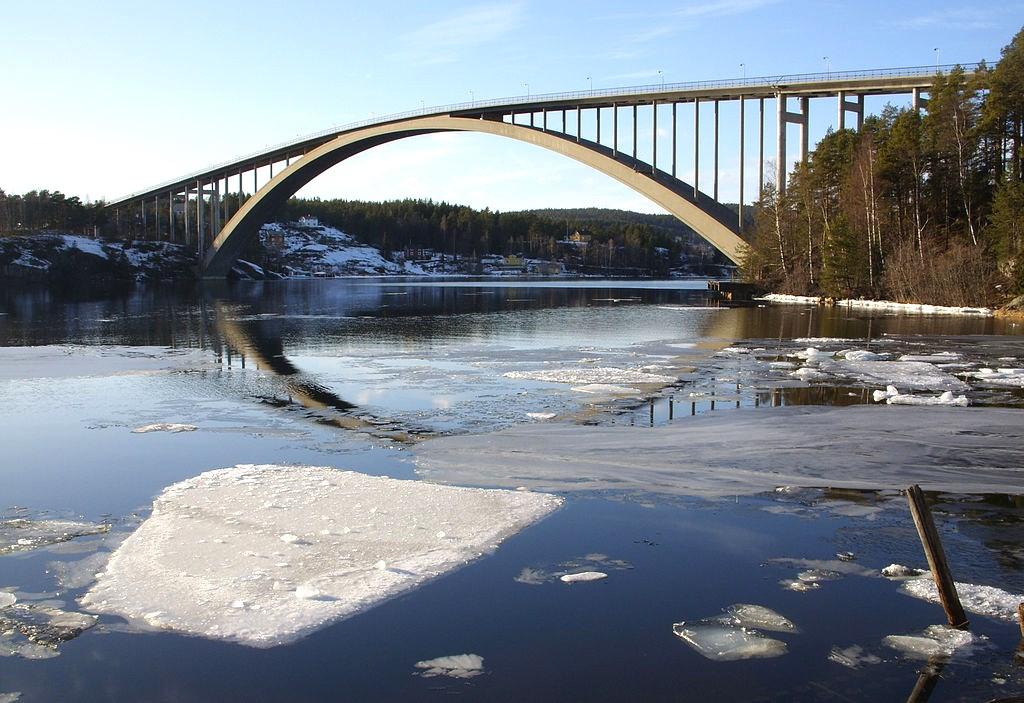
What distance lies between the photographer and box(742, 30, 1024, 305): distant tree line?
1362 inches

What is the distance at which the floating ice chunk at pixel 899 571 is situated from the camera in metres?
6.01

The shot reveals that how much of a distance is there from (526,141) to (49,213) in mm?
66786

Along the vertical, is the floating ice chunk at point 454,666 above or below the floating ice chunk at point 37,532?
below

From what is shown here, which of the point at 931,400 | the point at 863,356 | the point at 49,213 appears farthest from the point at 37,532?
the point at 49,213

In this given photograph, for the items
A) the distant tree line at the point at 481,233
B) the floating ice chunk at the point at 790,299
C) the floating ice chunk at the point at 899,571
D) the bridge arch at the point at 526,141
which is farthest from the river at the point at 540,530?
the distant tree line at the point at 481,233

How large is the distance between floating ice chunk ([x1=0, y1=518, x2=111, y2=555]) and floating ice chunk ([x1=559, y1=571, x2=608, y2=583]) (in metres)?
3.56

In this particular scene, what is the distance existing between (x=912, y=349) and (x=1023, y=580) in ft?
49.0

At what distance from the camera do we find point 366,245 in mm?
155625

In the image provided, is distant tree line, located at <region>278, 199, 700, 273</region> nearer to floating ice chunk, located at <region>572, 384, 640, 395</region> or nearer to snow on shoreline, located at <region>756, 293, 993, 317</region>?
snow on shoreline, located at <region>756, 293, 993, 317</region>

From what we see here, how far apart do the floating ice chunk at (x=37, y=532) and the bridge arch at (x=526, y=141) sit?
43.9m

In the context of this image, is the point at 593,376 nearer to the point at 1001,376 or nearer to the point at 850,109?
the point at 1001,376

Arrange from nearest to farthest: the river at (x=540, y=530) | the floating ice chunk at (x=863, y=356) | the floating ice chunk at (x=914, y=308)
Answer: the river at (x=540, y=530) < the floating ice chunk at (x=863, y=356) < the floating ice chunk at (x=914, y=308)

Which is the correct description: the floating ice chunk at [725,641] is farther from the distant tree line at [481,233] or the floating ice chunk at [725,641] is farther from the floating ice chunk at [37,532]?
the distant tree line at [481,233]

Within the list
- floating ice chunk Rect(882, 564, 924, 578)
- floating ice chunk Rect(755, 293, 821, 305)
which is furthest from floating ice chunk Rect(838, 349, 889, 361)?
floating ice chunk Rect(755, 293, 821, 305)
